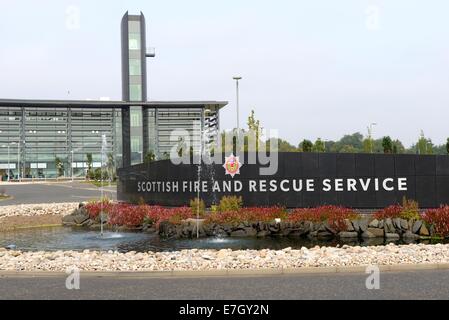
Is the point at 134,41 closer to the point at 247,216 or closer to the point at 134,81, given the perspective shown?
the point at 134,81

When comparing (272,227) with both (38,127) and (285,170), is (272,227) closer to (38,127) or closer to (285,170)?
(285,170)

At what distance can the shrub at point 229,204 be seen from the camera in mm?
23864

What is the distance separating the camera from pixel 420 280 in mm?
10664

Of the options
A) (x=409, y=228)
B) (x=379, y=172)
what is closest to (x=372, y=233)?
(x=409, y=228)

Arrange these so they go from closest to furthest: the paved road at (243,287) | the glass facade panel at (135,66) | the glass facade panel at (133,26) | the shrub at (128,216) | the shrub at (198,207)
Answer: the paved road at (243,287) → the shrub at (198,207) → the shrub at (128,216) → the glass facade panel at (133,26) → the glass facade panel at (135,66)

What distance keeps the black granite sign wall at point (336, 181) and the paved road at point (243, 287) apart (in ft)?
39.1

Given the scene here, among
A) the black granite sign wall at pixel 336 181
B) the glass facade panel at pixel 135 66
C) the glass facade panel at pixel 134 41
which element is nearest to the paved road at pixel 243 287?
the black granite sign wall at pixel 336 181

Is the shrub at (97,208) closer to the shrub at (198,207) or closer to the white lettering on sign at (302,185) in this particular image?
the white lettering on sign at (302,185)

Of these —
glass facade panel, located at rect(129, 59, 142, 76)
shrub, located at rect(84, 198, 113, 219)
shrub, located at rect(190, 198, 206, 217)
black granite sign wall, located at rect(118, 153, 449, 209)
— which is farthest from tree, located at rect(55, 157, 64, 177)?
shrub, located at rect(190, 198, 206, 217)

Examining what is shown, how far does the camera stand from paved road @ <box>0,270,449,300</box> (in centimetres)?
952

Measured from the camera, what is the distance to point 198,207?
2425 cm

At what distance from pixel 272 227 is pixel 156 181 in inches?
381

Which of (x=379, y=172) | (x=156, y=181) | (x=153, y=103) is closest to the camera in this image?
(x=379, y=172)

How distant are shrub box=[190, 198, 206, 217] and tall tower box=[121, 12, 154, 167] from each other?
269 feet
